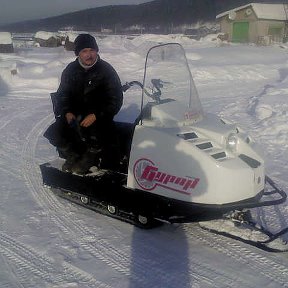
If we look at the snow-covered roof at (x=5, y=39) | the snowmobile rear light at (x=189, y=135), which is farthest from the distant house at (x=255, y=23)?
the snowmobile rear light at (x=189, y=135)

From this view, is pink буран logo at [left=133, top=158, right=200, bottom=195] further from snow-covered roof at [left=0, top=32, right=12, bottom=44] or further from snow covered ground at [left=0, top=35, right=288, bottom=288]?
snow-covered roof at [left=0, top=32, right=12, bottom=44]

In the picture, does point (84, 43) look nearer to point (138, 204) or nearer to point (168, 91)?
point (168, 91)

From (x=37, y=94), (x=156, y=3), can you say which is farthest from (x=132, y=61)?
(x=156, y=3)

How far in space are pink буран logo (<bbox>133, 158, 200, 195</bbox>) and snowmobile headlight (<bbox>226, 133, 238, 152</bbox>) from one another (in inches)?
18.7

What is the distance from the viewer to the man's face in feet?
14.4

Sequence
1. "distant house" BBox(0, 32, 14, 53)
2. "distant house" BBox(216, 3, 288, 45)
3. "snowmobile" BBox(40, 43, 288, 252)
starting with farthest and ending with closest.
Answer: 1. "distant house" BBox(216, 3, 288, 45)
2. "distant house" BBox(0, 32, 14, 53)
3. "snowmobile" BBox(40, 43, 288, 252)

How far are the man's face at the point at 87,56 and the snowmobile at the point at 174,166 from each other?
2.19 feet

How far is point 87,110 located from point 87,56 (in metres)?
0.57

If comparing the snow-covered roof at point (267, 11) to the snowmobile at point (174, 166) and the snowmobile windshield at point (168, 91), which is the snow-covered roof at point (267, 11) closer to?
the snowmobile windshield at point (168, 91)

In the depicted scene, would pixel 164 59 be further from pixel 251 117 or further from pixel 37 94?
pixel 37 94

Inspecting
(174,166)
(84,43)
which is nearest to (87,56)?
(84,43)

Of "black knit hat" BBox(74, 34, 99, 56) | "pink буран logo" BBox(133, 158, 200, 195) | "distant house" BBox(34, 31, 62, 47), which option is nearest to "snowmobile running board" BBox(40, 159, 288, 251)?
"pink буран logo" BBox(133, 158, 200, 195)

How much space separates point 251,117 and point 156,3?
91.6m

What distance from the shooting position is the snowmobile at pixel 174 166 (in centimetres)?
351
